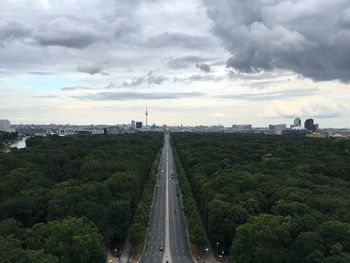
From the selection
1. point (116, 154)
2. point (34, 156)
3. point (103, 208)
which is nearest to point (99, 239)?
point (103, 208)

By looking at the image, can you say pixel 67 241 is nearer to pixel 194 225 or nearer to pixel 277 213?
pixel 194 225

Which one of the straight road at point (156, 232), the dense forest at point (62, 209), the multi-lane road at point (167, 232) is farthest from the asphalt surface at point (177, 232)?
the dense forest at point (62, 209)

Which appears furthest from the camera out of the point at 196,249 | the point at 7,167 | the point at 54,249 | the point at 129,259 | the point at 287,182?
the point at 7,167

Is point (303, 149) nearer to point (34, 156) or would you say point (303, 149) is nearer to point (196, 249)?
point (34, 156)

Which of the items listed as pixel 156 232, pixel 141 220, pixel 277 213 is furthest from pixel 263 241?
pixel 141 220

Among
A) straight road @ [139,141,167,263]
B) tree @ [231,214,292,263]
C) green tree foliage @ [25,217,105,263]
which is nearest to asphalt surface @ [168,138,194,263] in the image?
straight road @ [139,141,167,263]

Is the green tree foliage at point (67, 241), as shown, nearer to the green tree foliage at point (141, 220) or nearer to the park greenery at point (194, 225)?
the green tree foliage at point (141, 220)
